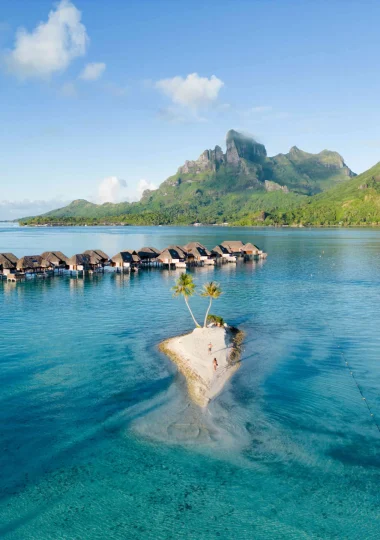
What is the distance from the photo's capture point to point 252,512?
1772 cm

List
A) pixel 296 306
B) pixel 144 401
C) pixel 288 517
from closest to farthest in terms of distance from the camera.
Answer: pixel 288 517 < pixel 144 401 < pixel 296 306

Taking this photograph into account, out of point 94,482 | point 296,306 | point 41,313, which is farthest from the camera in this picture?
point 296,306

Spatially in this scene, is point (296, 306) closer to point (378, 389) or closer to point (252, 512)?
point (378, 389)

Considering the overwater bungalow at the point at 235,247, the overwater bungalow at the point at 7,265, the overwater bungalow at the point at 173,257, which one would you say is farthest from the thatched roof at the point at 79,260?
the overwater bungalow at the point at 235,247

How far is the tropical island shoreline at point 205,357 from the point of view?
2922 cm

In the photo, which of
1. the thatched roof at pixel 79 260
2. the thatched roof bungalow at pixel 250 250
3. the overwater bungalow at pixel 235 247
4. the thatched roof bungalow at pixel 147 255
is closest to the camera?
the thatched roof at pixel 79 260

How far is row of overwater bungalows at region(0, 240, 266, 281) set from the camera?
74125mm

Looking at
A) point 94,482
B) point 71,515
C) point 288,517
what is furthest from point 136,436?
point 288,517

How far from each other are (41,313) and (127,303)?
11333mm

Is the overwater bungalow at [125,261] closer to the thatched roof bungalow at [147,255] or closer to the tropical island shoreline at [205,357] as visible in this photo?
the thatched roof bungalow at [147,255]

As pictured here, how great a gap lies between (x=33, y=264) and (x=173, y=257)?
94.7 feet

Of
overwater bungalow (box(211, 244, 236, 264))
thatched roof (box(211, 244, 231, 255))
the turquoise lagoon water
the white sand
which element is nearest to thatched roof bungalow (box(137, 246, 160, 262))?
overwater bungalow (box(211, 244, 236, 264))

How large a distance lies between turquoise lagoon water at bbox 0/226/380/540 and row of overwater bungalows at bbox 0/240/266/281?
29.5m

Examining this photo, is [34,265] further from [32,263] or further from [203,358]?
[203,358]
